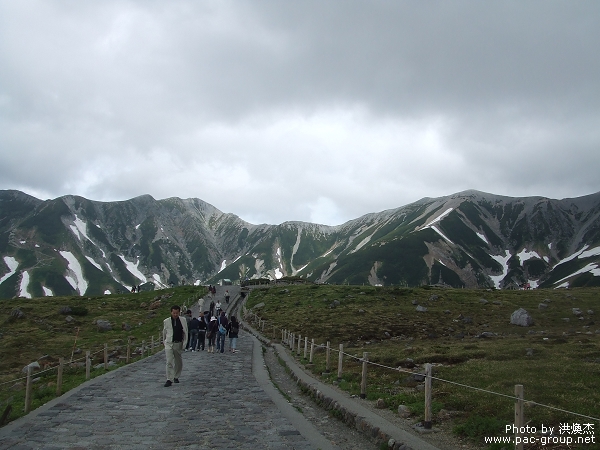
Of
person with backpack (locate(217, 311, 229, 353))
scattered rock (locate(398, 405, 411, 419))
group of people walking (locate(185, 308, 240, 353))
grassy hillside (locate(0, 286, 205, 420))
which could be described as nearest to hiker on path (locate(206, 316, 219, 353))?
group of people walking (locate(185, 308, 240, 353))

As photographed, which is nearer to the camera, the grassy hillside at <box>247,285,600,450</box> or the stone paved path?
the stone paved path

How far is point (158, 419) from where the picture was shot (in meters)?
11.4

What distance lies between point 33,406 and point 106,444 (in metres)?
6.11

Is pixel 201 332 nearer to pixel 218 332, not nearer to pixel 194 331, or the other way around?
pixel 194 331

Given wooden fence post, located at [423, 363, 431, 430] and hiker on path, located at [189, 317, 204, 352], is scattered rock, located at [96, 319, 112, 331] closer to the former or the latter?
hiker on path, located at [189, 317, 204, 352]

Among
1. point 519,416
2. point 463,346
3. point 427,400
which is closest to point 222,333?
point 463,346

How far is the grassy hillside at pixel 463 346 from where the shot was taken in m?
11.9

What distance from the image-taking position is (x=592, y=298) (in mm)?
59031

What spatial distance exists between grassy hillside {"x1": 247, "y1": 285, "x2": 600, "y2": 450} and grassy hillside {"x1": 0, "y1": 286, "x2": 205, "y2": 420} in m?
12.2

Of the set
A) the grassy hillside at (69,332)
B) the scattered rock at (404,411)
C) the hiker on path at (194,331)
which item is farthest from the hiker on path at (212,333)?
the scattered rock at (404,411)

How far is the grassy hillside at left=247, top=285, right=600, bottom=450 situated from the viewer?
1194 cm

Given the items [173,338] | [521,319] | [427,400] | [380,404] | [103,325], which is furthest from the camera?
[103,325]

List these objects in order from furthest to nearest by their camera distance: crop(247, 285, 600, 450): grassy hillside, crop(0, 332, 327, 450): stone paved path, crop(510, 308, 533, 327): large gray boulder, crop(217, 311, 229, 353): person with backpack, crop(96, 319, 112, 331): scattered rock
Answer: crop(96, 319, 112, 331): scattered rock
crop(510, 308, 533, 327): large gray boulder
crop(217, 311, 229, 353): person with backpack
crop(247, 285, 600, 450): grassy hillside
crop(0, 332, 327, 450): stone paved path

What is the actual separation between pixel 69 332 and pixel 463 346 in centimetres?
4091
